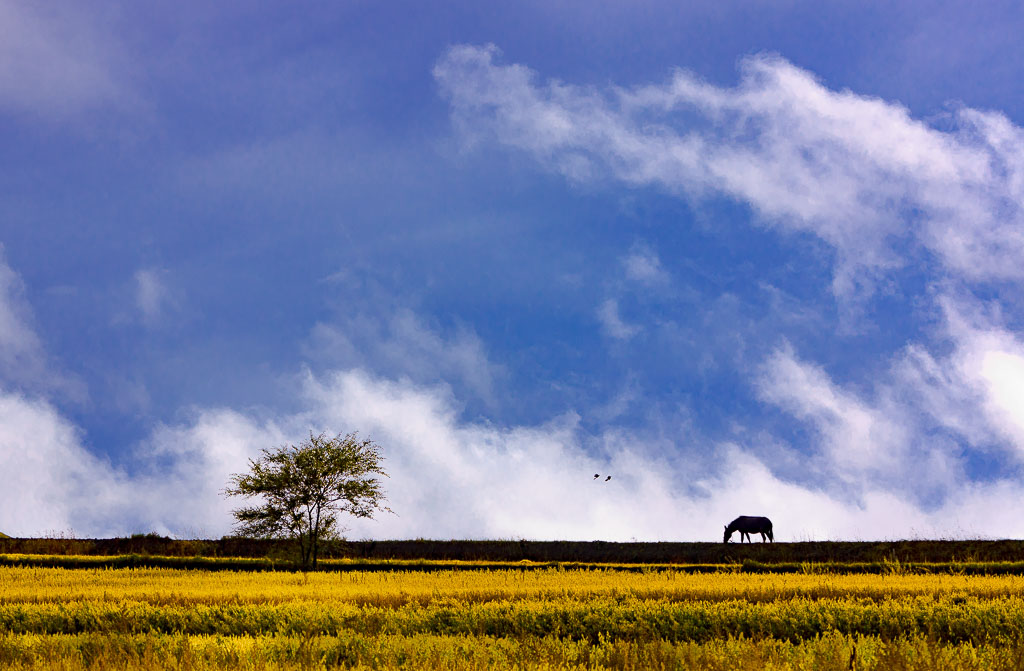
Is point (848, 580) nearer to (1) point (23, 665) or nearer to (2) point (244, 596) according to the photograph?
(2) point (244, 596)

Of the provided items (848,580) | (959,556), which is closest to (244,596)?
(848,580)

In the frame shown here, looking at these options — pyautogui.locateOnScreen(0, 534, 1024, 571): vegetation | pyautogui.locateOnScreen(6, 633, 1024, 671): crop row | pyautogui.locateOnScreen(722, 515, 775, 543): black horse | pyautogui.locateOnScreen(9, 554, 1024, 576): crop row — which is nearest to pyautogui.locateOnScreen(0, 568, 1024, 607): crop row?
pyautogui.locateOnScreen(6, 633, 1024, 671): crop row

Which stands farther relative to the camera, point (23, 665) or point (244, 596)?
point (244, 596)

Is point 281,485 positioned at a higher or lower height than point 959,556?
higher

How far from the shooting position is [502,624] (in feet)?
50.2

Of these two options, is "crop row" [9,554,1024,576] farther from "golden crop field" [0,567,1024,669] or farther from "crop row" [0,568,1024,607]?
"crop row" [0,568,1024,607]

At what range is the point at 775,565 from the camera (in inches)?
1355

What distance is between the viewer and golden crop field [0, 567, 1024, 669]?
9328 mm

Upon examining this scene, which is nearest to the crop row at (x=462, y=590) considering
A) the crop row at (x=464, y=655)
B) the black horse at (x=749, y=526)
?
the crop row at (x=464, y=655)

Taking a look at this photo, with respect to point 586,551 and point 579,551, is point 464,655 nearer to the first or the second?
point 579,551

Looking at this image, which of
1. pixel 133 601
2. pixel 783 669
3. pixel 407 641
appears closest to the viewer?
pixel 783 669

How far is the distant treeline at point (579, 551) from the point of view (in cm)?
3947

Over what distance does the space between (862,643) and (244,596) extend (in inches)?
538

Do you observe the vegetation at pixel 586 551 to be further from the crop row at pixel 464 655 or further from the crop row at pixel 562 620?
the crop row at pixel 464 655
